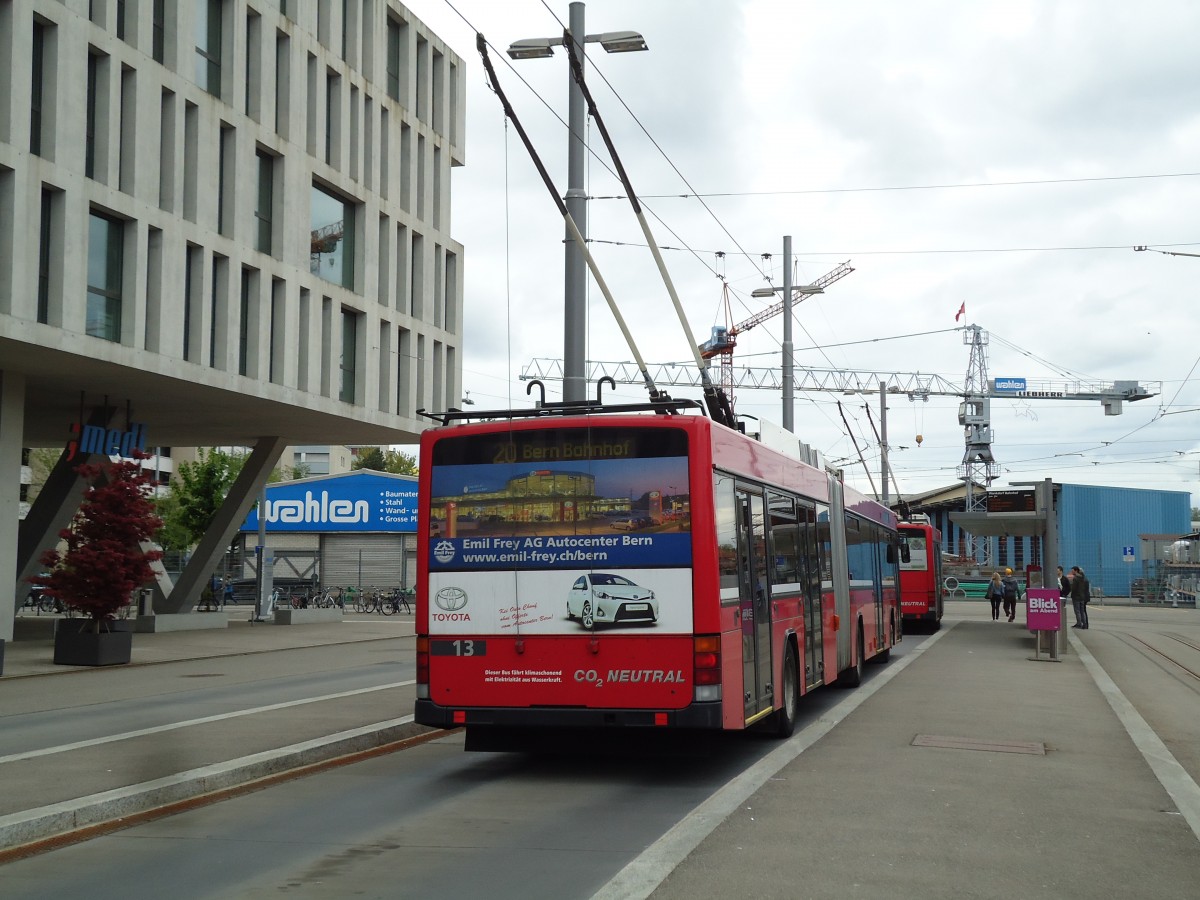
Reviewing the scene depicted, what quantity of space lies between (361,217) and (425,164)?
13.7 ft

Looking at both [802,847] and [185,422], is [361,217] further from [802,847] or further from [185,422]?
[802,847]

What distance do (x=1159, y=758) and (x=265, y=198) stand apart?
2595cm

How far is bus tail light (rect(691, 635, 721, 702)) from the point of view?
981 centimetres

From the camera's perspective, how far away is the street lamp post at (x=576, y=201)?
16.1 meters

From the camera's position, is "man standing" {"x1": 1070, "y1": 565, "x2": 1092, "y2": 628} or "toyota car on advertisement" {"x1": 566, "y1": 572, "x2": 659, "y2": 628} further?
"man standing" {"x1": 1070, "y1": 565, "x2": 1092, "y2": 628}

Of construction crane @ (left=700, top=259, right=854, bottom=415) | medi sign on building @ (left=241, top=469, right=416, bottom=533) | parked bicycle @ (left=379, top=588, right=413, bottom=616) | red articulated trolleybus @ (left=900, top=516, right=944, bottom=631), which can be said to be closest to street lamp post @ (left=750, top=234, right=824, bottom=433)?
red articulated trolleybus @ (left=900, top=516, right=944, bottom=631)

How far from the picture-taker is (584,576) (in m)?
10.2

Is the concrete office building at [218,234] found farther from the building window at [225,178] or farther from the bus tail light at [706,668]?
the bus tail light at [706,668]

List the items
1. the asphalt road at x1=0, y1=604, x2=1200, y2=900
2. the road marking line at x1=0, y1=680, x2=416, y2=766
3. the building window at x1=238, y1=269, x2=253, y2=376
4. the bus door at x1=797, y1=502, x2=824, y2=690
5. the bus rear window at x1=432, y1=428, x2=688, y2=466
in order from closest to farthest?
the asphalt road at x1=0, y1=604, x2=1200, y2=900, the bus rear window at x1=432, y1=428, x2=688, y2=466, the road marking line at x1=0, y1=680, x2=416, y2=766, the bus door at x1=797, y1=502, x2=824, y2=690, the building window at x1=238, y1=269, x2=253, y2=376

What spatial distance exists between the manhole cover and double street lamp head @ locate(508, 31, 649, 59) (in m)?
9.01

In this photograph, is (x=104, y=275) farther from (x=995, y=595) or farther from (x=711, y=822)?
(x=995, y=595)

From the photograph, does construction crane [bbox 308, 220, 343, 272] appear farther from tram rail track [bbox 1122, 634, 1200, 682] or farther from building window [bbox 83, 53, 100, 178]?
tram rail track [bbox 1122, 634, 1200, 682]

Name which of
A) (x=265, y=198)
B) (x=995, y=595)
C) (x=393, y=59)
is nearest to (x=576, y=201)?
(x=265, y=198)

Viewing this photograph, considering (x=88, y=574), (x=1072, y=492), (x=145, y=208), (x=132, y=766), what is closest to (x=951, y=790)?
(x=132, y=766)
